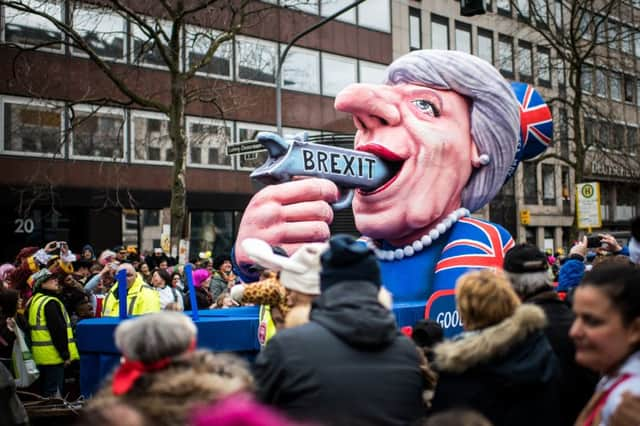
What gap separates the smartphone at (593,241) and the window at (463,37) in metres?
25.2

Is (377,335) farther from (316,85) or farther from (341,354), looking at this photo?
(316,85)

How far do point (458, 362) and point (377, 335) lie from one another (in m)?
0.32

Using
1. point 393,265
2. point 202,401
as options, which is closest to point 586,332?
point 202,401

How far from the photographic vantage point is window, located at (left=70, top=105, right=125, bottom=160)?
1973 cm

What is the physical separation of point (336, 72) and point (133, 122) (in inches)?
314

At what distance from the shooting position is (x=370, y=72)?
27266 mm

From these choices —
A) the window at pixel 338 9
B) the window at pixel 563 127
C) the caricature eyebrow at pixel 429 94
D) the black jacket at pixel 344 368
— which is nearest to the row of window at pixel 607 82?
the window at pixel 563 127

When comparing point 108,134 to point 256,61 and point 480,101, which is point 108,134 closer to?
point 256,61

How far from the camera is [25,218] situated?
61.8 ft

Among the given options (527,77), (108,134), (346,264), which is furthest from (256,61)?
(346,264)

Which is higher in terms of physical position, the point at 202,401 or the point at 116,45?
the point at 116,45

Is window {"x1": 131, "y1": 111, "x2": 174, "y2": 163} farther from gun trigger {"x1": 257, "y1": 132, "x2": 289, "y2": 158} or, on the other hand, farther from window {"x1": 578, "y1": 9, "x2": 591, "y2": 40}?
gun trigger {"x1": 257, "y1": 132, "x2": 289, "y2": 158}

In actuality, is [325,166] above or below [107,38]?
below

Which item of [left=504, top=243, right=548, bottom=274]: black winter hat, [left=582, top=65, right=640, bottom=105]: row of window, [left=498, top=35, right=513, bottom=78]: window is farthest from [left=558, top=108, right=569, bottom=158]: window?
[left=504, top=243, right=548, bottom=274]: black winter hat
